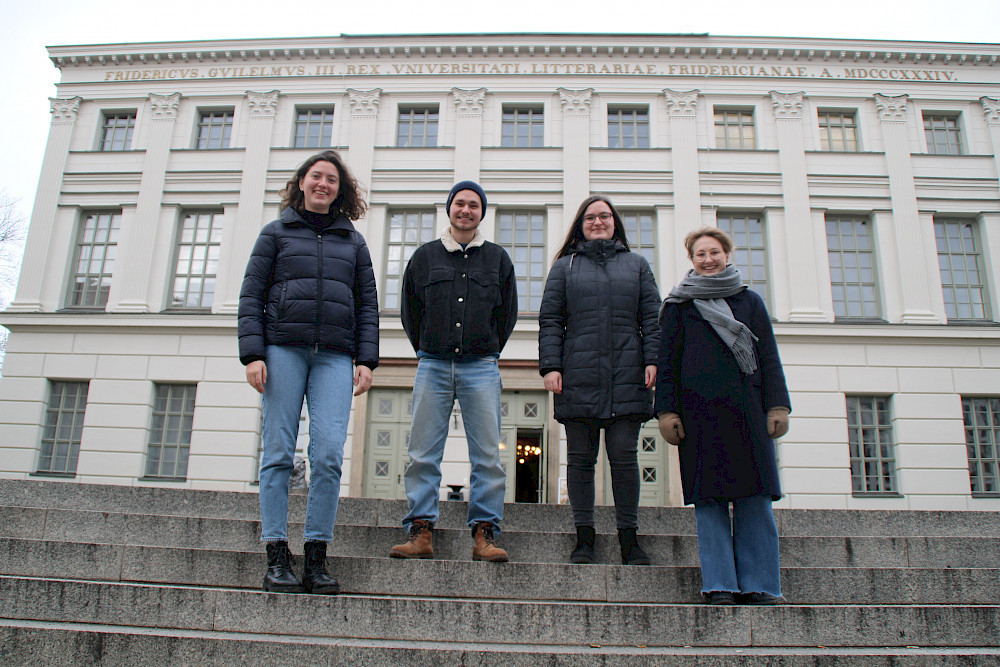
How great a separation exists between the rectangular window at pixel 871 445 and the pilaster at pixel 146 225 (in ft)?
49.1

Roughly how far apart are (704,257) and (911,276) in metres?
12.1

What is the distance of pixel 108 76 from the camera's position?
15383mm

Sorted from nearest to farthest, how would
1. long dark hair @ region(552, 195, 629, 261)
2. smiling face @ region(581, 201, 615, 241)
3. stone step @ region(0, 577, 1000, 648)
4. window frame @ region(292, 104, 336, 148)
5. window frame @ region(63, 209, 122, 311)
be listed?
stone step @ region(0, 577, 1000, 648)
smiling face @ region(581, 201, 615, 241)
long dark hair @ region(552, 195, 629, 261)
window frame @ region(63, 209, 122, 311)
window frame @ region(292, 104, 336, 148)

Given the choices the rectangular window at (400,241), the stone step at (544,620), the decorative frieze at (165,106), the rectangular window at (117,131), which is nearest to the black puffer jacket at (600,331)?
the stone step at (544,620)

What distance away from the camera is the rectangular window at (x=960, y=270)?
44.1 feet

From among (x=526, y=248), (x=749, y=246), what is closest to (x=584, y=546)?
(x=526, y=248)

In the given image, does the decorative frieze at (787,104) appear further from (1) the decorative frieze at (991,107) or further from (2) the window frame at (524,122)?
(2) the window frame at (524,122)

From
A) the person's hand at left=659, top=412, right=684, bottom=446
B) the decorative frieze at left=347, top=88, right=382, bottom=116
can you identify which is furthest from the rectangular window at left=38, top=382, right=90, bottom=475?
the person's hand at left=659, top=412, right=684, bottom=446

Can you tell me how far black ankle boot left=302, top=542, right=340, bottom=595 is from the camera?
3098 millimetres

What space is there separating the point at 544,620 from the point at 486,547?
Result: 770 millimetres

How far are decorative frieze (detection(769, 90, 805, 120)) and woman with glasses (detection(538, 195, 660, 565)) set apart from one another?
12.1 metres

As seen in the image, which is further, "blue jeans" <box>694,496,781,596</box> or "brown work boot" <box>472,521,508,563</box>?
"brown work boot" <box>472,521,508,563</box>

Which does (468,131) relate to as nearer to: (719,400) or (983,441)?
(719,400)

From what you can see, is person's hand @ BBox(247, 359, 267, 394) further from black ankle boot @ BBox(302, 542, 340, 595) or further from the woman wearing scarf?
the woman wearing scarf
